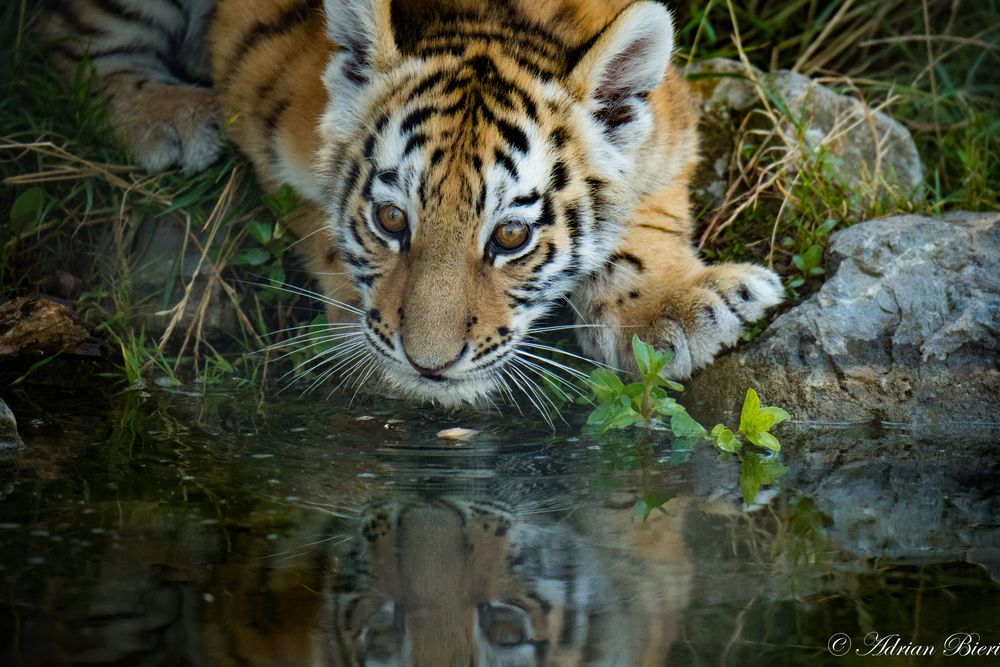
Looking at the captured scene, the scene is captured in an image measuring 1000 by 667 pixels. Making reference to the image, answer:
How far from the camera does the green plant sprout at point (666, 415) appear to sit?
3.20 m

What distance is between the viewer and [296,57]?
397 cm

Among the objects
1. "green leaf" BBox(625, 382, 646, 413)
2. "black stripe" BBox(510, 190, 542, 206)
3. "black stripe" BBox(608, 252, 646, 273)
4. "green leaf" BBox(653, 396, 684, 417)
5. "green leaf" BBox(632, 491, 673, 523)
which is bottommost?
"green leaf" BBox(632, 491, 673, 523)

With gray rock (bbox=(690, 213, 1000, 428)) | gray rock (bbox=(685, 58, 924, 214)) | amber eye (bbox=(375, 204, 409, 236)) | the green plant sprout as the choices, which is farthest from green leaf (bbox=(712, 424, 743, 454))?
gray rock (bbox=(685, 58, 924, 214))

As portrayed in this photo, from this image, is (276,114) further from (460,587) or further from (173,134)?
(460,587)

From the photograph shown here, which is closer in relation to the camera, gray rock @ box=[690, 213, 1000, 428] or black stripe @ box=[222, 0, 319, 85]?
gray rock @ box=[690, 213, 1000, 428]

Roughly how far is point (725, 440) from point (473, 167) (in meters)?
1.01

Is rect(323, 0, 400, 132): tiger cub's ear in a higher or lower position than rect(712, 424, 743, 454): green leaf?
higher

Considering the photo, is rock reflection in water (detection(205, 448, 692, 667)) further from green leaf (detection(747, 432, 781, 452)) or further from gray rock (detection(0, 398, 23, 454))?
gray rock (detection(0, 398, 23, 454))

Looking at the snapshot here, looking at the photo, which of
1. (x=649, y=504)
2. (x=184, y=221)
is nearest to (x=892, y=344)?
(x=649, y=504)

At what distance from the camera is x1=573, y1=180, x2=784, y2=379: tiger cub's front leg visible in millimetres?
3658

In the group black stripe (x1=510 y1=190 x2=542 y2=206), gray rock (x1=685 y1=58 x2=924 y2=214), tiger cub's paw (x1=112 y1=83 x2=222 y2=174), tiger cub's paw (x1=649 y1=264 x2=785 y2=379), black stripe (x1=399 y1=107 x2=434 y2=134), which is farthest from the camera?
gray rock (x1=685 y1=58 x2=924 y2=214)

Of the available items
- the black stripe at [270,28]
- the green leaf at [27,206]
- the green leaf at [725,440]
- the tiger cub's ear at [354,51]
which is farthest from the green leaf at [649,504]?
the green leaf at [27,206]

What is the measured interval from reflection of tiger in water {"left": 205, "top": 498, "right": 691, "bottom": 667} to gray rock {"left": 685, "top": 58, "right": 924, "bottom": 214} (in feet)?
6.95

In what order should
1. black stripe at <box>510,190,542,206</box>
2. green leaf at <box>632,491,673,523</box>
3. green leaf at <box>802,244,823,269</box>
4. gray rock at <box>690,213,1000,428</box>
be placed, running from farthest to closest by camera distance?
green leaf at <box>802,244,823,269</box>, gray rock at <box>690,213,1000,428</box>, black stripe at <box>510,190,542,206</box>, green leaf at <box>632,491,673,523</box>
